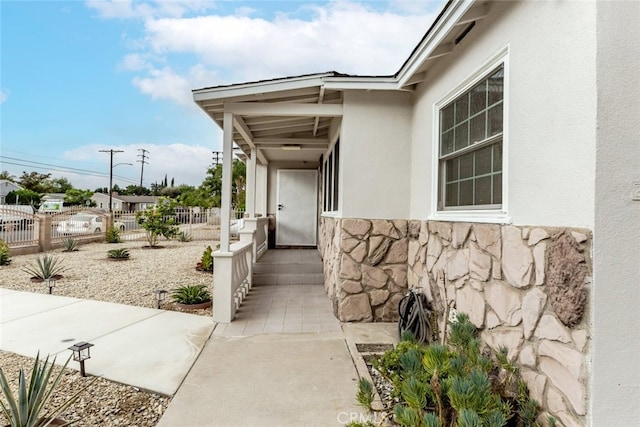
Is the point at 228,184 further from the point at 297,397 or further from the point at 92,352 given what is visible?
the point at 297,397

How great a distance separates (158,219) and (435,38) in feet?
40.4

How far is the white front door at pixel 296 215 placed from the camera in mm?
9781

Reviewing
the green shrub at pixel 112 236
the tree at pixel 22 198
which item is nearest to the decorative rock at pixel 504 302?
the green shrub at pixel 112 236

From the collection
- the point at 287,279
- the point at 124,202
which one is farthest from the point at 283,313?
the point at 124,202

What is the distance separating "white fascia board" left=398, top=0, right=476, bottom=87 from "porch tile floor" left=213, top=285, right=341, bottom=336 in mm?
3355

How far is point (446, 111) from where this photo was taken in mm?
3725

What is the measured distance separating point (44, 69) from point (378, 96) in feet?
65.7

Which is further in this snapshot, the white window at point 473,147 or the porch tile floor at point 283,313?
the porch tile floor at point 283,313

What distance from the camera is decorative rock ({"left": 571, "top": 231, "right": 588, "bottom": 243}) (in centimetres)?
178

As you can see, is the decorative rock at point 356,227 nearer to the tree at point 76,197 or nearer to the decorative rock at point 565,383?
the decorative rock at point 565,383

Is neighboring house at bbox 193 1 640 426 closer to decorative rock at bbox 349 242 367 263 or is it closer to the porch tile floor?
decorative rock at bbox 349 242 367 263

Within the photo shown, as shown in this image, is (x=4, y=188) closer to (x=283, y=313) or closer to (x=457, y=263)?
(x=283, y=313)

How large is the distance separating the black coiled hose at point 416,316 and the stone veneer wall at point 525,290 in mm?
129

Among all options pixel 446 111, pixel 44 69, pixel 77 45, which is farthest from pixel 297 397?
pixel 44 69
